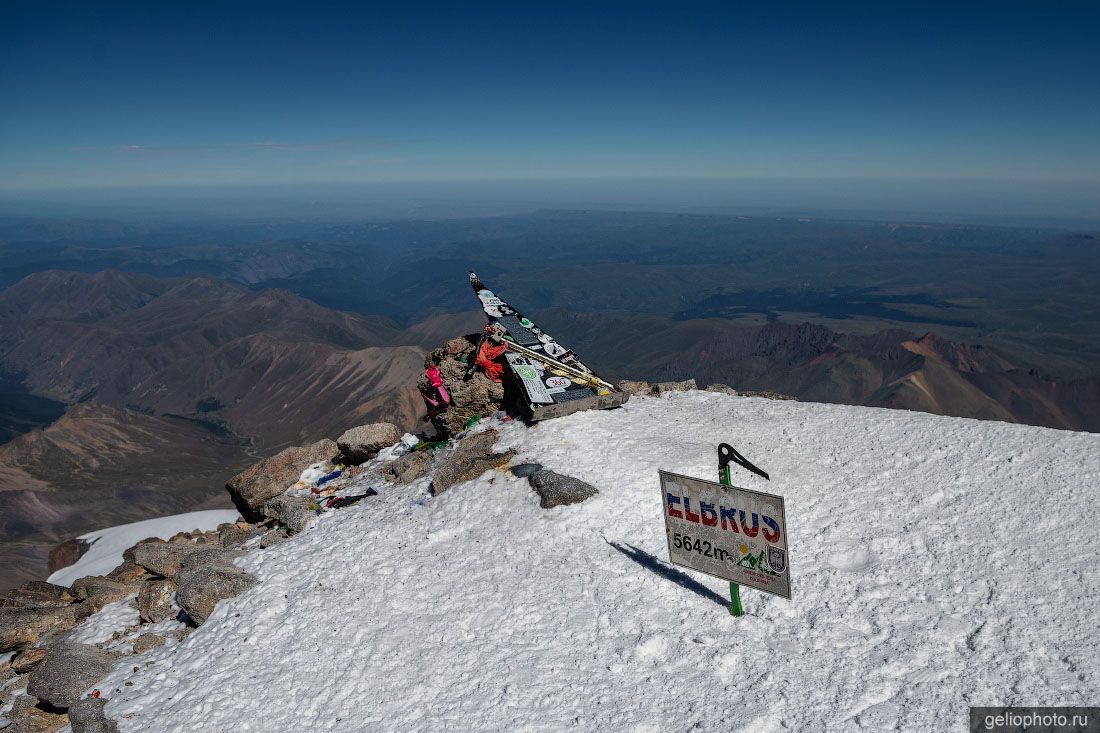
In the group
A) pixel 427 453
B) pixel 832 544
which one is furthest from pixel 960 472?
pixel 427 453

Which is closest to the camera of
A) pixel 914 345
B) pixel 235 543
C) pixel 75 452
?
pixel 235 543

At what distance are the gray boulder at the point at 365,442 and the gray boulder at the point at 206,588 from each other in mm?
8858

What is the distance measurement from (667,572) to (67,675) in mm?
13561

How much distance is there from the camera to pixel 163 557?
57.5 feet

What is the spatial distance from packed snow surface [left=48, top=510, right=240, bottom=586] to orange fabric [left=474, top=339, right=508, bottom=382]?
22.3 meters

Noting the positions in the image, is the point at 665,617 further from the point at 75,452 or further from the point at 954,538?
the point at 75,452

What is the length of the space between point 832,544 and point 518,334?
17.4 meters

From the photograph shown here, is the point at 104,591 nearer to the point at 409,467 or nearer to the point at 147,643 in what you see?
the point at 147,643

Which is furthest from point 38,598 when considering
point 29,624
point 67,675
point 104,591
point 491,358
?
point 491,358

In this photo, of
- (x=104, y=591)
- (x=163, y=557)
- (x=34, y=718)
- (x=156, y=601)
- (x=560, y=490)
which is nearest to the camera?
(x=34, y=718)

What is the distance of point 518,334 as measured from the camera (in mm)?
26500

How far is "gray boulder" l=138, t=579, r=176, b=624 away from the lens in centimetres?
1498

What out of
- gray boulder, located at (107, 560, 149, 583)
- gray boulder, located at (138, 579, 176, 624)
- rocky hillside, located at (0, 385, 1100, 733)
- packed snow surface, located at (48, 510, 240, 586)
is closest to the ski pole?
rocky hillside, located at (0, 385, 1100, 733)

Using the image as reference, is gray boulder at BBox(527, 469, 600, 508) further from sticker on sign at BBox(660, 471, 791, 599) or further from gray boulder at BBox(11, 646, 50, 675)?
gray boulder at BBox(11, 646, 50, 675)
